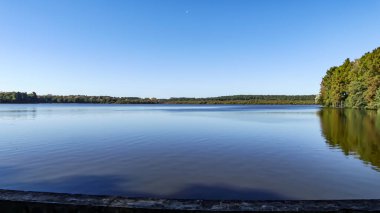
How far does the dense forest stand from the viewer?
2347 inches

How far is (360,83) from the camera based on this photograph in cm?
6606

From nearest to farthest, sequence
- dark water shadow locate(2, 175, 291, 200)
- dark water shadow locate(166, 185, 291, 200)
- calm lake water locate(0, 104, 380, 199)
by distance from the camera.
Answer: dark water shadow locate(166, 185, 291, 200)
dark water shadow locate(2, 175, 291, 200)
calm lake water locate(0, 104, 380, 199)

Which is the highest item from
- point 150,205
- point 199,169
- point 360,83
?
point 360,83

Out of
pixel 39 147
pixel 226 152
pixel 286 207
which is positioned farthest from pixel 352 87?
pixel 286 207

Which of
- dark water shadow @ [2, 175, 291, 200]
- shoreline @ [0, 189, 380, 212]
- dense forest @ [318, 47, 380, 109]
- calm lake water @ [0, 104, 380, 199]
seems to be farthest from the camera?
dense forest @ [318, 47, 380, 109]

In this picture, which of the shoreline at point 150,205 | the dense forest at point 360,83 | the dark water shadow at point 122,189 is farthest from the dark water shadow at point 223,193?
the dense forest at point 360,83

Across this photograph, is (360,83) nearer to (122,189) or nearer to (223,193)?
(223,193)

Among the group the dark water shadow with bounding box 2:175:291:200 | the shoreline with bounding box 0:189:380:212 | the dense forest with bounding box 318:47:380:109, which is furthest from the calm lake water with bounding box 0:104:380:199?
the dense forest with bounding box 318:47:380:109

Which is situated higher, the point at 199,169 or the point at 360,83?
the point at 360,83

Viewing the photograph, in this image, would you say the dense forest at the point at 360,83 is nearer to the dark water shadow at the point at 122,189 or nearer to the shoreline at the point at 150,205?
the dark water shadow at the point at 122,189

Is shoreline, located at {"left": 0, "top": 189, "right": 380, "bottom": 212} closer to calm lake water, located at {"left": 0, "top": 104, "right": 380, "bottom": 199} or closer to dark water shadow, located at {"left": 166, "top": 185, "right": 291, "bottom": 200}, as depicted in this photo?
dark water shadow, located at {"left": 166, "top": 185, "right": 291, "bottom": 200}

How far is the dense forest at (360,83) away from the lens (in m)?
59.6

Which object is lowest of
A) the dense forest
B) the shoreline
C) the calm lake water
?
the calm lake water

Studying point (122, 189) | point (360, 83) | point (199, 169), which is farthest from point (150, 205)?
point (360, 83)
